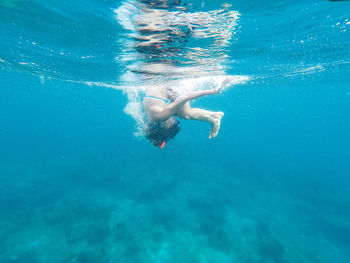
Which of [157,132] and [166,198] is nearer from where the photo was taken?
[157,132]

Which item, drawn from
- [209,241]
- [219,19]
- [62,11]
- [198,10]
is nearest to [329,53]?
[219,19]

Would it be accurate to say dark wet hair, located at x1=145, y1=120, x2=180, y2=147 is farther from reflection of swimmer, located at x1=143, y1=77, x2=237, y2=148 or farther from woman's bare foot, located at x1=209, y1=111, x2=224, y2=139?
woman's bare foot, located at x1=209, y1=111, x2=224, y2=139

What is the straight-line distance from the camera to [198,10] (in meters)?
5.21

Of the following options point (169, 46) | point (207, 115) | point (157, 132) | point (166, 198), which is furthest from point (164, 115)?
point (166, 198)

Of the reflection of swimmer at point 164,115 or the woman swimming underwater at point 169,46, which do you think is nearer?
the reflection of swimmer at point 164,115

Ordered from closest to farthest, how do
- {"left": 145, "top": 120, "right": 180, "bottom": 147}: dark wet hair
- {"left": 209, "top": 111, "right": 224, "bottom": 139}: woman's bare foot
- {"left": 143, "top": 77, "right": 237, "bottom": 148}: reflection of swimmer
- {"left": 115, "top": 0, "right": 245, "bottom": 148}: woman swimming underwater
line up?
1. {"left": 143, "top": 77, "right": 237, "bottom": 148}: reflection of swimmer
2. {"left": 115, "top": 0, "right": 245, "bottom": 148}: woman swimming underwater
3. {"left": 145, "top": 120, "right": 180, "bottom": 147}: dark wet hair
4. {"left": 209, "top": 111, "right": 224, "bottom": 139}: woman's bare foot

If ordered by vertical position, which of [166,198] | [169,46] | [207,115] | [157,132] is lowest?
[166,198]

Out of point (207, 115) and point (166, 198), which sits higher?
point (207, 115)

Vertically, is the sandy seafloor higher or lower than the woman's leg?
lower

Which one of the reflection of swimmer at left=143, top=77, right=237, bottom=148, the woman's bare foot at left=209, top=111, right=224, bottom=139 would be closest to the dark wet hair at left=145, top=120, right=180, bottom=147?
the reflection of swimmer at left=143, top=77, right=237, bottom=148

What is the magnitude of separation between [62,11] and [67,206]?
13.0 m

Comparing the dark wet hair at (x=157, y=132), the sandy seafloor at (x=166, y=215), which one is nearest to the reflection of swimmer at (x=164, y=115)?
the dark wet hair at (x=157, y=132)

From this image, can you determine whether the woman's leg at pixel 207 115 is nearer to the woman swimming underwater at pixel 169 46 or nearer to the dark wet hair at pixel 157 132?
the woman swimming underwater at pixel 169 46

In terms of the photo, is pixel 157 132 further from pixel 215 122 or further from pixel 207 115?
pixel 215 122
